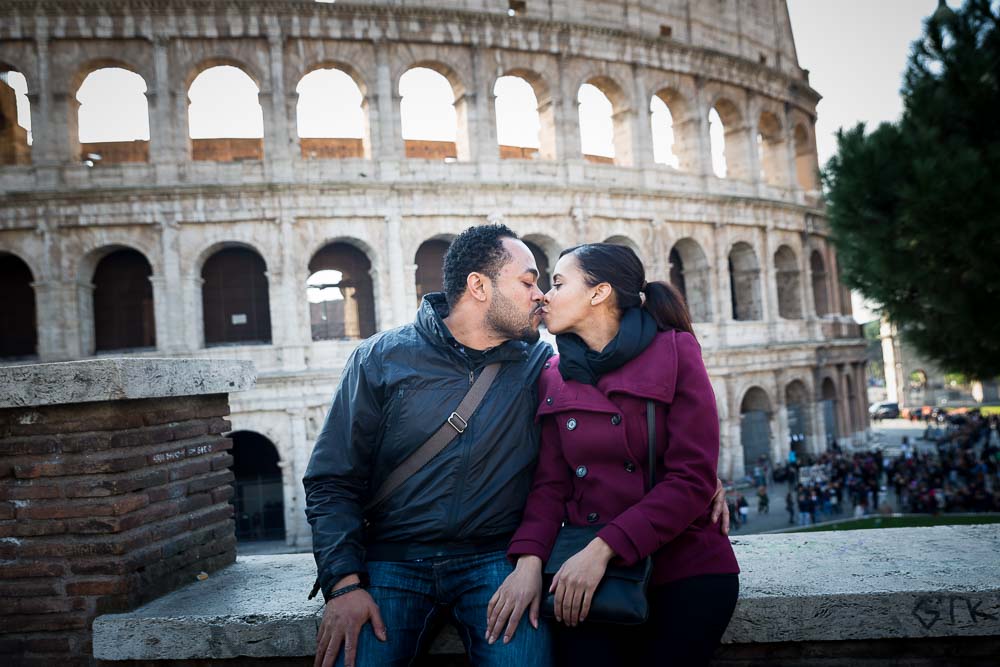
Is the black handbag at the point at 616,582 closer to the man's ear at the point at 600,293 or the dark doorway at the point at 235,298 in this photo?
the man's ear at the point at 600,293

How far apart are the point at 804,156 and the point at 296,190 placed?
1825 centimetres

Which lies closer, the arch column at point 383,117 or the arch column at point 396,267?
the arch column at point 396,267

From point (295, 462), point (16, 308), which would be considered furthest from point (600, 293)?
point (16, 308)

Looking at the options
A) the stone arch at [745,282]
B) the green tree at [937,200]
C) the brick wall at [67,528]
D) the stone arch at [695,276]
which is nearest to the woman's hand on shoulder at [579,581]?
the brick wall at [67,528]

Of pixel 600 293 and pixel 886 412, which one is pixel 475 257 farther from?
pixel 886 412

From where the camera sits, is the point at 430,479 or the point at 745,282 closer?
the point at 430,479

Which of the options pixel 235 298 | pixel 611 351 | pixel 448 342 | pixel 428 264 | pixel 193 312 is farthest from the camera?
pixel 428 264

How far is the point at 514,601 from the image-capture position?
239 centimetres

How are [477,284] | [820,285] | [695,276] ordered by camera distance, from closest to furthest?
[477,284]
[695,276]
[820,285]

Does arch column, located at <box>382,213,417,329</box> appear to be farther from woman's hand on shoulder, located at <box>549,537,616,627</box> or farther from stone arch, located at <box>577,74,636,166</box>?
woman's hand on shoulder, located at <box>549,537,616,627</box>

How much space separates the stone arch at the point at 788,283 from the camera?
2291cm

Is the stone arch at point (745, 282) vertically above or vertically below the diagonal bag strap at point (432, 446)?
above

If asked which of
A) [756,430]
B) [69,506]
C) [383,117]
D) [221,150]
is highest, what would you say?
[221,150]

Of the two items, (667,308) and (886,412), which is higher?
(667,308)
